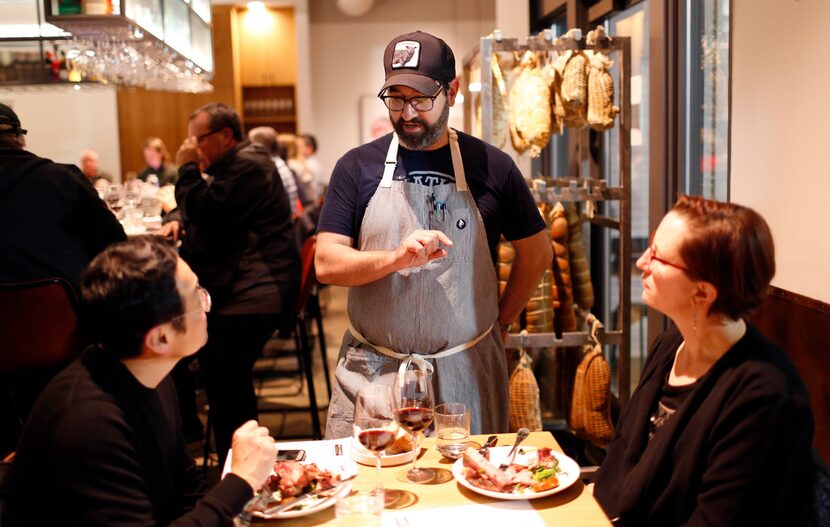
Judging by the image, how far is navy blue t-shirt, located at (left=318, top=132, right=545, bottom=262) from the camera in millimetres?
2502

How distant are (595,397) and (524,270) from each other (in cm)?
Answer: 111

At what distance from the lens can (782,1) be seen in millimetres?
2555

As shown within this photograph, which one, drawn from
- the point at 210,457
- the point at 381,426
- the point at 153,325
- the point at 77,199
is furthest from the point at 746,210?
the point at 210,457

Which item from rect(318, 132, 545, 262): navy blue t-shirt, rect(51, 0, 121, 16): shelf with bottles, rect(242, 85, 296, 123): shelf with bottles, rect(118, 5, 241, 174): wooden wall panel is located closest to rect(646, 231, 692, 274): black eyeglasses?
rect(318, 132, 545, 262): navy blue t-shirt

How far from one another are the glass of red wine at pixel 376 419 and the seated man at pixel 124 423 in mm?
192

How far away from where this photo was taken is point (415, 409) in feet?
5.83

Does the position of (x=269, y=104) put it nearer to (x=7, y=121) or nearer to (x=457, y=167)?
(x=7, y=121)

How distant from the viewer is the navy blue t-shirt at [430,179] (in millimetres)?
2502

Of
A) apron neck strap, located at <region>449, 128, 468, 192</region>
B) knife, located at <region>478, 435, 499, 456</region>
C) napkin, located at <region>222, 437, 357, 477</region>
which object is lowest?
napkin, located at <region>222, 437, 357, 477</region>

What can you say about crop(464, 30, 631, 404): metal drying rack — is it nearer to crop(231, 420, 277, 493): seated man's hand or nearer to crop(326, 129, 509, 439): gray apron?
crop(326, 129, 509, 439): gray apron

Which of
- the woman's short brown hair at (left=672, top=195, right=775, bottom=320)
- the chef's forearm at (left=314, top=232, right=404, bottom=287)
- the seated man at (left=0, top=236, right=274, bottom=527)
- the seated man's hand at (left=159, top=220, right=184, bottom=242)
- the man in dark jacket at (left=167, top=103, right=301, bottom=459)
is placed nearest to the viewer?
the seated man at (left=0, top=236, right=274, bottom=527)

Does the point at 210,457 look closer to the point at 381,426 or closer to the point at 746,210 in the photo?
the point at 381,426

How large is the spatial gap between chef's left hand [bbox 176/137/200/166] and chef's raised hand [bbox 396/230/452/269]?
218 centimetres

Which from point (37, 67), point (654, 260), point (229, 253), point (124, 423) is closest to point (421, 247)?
point (654, 260)
